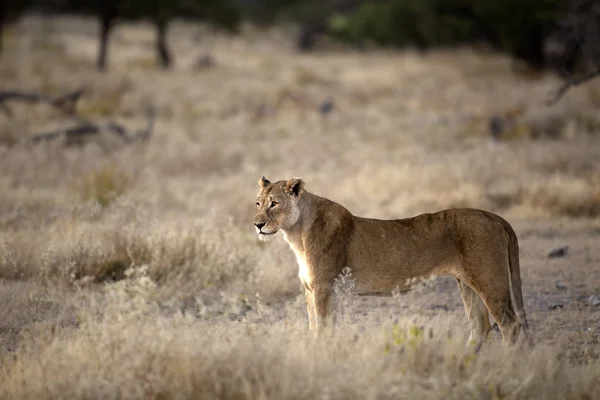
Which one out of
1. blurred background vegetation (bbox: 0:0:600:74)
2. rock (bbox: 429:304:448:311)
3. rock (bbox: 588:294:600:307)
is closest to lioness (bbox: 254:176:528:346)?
rock (bbox: 429:304:448:311)

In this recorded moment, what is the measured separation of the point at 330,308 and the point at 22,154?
1009cm

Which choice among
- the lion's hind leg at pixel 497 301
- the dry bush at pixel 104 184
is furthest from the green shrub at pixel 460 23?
the lion's hind leg at pixel 497 301

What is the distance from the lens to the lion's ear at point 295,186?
613 cm

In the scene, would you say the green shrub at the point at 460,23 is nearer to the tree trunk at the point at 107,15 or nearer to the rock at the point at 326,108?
the rock at the point at 326,108

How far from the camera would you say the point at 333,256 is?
612 centimetres

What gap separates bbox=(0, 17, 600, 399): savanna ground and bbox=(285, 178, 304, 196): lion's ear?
81 cm

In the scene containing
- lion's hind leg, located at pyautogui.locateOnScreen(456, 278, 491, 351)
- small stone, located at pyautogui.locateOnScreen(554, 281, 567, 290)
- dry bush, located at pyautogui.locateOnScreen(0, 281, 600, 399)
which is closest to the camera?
dry bush, located at pyautogui.locateOnScreen(0, 281, 600, 399)

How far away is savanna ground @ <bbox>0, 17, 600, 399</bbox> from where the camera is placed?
16.2 feet

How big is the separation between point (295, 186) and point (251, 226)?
5.01 m

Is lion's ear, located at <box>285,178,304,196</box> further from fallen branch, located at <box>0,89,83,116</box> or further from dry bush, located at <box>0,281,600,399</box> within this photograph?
fallen branch, located at <box>0,89,83,116</box>

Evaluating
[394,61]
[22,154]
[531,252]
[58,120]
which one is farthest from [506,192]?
[394,61]

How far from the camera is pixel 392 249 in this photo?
618 centimetres

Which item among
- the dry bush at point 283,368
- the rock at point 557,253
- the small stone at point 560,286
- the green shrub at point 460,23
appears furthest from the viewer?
the green shrub at point 460,23

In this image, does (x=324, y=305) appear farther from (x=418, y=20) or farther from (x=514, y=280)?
(x=418, y=20)
